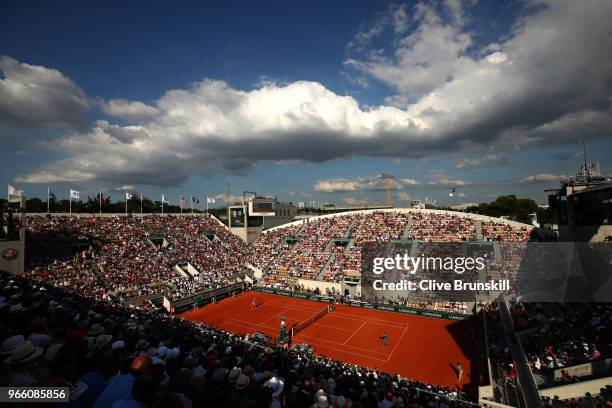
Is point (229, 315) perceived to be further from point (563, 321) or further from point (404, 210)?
point (404, 210)

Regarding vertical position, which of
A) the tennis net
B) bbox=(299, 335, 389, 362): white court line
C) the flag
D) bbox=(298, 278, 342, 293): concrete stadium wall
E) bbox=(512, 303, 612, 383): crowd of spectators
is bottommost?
bbox=(299, 335, 389, 362): white court line

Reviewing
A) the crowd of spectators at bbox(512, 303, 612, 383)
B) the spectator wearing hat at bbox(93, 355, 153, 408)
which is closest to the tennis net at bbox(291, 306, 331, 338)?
the crowd of spectators at bbox(512, 303, 612, 383)

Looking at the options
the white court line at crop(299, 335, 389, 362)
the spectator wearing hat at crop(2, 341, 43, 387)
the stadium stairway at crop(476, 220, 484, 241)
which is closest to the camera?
the spectator wearing hat at crop(2, 341, 43, 387)

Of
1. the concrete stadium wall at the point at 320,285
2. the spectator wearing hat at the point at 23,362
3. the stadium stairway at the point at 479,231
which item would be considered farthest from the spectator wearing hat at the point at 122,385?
the stadium stairway at the point at 479,231

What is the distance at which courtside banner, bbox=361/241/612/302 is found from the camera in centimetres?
2184

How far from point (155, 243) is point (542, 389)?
148 ft

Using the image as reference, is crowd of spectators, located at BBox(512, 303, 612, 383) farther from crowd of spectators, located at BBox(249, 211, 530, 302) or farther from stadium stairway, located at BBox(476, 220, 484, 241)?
stadium stairway, located at BBox(476, 220, 484, 241)

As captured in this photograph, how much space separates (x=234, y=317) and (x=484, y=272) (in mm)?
27764

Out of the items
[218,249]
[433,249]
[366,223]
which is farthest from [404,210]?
[218,249]

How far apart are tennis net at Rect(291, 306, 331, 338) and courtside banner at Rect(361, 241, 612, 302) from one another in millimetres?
5317

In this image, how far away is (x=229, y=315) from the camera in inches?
1277

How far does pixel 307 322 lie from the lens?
29641 mm

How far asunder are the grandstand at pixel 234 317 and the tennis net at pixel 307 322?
375 millimetres

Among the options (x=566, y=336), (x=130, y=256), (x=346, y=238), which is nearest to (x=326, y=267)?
(x=346, y=238)
